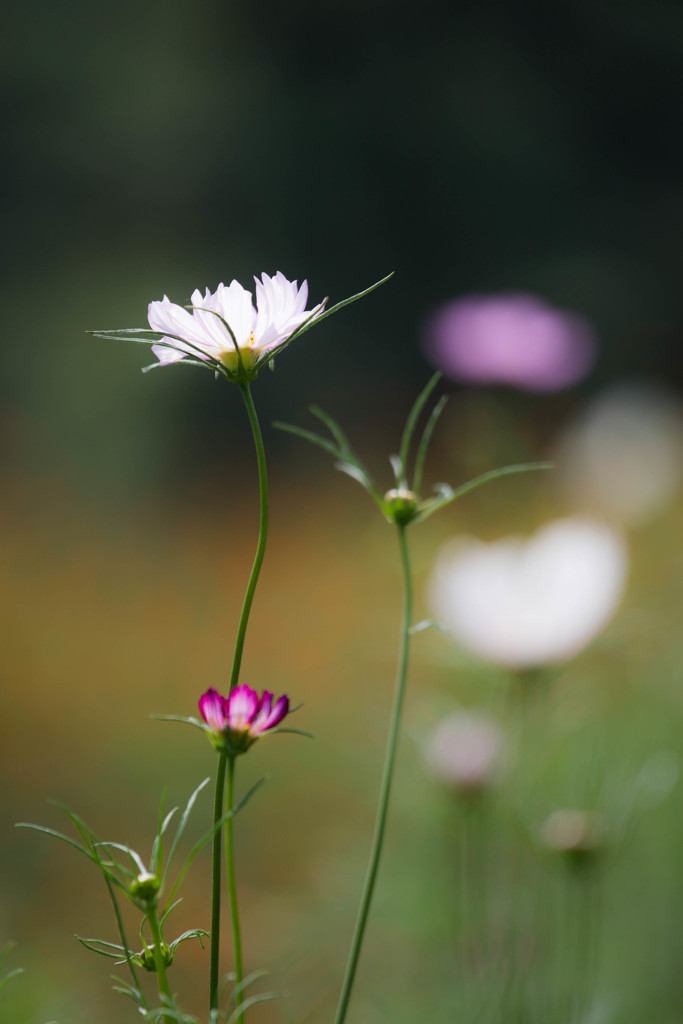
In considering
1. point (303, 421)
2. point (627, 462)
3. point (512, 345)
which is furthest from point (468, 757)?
point (303, 421)

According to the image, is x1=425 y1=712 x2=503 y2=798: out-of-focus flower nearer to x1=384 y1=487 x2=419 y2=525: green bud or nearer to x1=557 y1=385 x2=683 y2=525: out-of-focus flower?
x1=384 y1=487 x2=419 y2=525: green bud

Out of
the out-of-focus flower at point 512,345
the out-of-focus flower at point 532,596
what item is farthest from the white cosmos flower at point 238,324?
the out-of-focus flower at point 512,345

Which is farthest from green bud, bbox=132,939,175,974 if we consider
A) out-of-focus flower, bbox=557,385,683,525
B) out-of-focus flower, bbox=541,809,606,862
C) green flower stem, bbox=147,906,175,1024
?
out-of-focus flower, bbox=557,385,683,525

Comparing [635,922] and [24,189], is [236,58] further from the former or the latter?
[635,922]

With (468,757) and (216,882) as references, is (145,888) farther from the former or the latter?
(468,757)

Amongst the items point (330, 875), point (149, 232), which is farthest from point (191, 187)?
point (330, 875)

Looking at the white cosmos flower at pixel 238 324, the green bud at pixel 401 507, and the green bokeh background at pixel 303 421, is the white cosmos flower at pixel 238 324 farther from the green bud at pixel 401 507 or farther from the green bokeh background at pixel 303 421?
the green bokeh background at pixel 303 421
